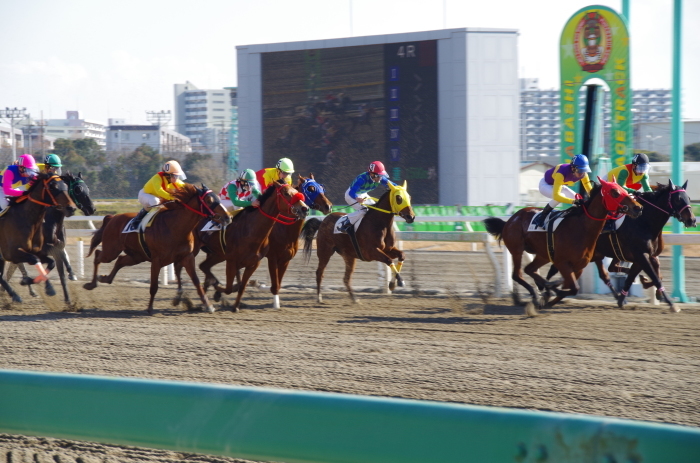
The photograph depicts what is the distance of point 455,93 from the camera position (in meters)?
22.6

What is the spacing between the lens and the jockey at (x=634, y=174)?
830 cm

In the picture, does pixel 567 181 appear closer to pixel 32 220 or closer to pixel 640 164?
pixel 640 164

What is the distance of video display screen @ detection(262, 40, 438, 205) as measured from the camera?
21.9m

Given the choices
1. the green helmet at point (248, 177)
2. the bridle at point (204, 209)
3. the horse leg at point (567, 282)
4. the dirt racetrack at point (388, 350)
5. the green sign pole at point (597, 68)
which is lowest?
the dirt racetrack at point (388, 350)

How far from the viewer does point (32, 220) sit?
8.32 metres

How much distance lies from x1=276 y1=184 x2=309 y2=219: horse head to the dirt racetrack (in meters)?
1.17

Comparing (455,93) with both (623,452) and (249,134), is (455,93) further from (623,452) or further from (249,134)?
(623,452)

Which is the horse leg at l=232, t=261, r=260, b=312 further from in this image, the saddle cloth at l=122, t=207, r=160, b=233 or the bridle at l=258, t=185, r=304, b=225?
the saddle cloth at l=122, t=207, r=160, b=233

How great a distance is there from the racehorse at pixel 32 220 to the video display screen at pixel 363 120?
13728mm

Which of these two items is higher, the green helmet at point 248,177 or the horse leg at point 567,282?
the green helmet at point 248,177

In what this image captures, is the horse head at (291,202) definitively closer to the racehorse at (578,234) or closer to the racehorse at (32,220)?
the racehorse at (32,220)

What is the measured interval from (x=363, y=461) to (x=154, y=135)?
76425 millimetres

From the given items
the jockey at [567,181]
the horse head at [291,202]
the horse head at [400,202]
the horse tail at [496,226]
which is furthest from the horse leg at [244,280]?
the jockey at [567,181]

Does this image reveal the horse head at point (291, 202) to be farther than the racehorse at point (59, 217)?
No
